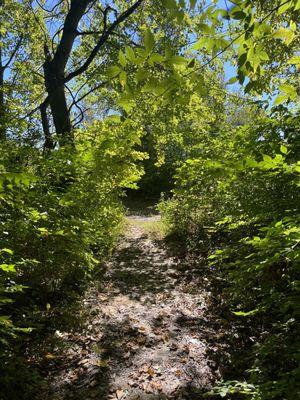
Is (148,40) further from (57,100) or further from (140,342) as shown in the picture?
(57,100)

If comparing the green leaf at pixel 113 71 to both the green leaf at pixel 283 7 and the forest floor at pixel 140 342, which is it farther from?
the forest floor at pixel 140 342

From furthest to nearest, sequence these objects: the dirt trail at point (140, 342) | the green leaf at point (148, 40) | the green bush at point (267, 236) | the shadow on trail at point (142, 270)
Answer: the shadow on trail at point (142, 270), the dirt trail at point (140, 342), the green bush at point (267, 236), the green leaf at point (148, 40)

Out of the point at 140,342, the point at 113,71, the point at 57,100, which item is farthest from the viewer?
the point at 57,100

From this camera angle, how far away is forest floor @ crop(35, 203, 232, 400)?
150 inches

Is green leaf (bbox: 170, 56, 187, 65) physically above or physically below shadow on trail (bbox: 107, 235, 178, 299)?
below

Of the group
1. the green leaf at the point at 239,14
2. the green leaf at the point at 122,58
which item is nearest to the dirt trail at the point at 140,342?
the green leaf at the point at 122,58

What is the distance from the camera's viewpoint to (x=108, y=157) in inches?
229

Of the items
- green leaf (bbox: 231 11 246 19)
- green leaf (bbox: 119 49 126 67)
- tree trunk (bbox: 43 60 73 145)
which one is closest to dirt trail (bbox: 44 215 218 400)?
green leaf (bbox: 119 49 126 67)

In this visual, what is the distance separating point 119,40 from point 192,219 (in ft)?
18.9

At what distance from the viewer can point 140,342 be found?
4.67 metres

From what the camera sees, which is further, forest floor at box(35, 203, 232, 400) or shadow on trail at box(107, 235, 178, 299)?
shadow on trail at box(107, 235, 178, 299)

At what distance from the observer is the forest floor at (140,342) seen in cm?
382

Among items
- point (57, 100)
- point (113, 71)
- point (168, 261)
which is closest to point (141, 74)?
point (113, 71)

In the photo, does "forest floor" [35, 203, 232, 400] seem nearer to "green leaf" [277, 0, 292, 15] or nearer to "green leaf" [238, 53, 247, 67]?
"green leaf" [238, 53, 247, 67]
